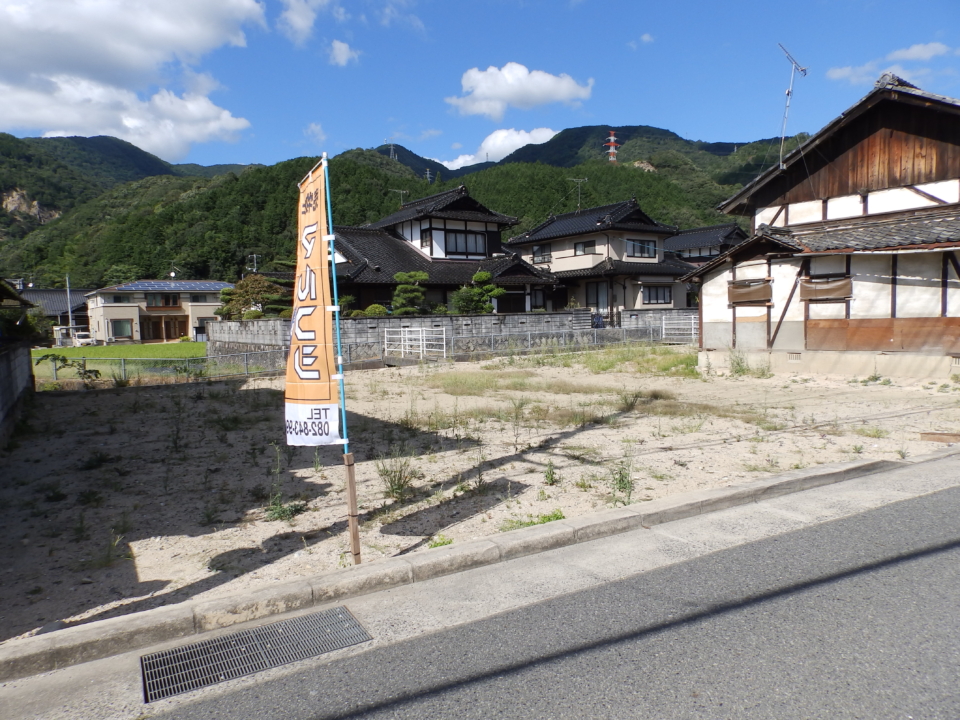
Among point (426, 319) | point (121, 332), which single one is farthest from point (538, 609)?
point (121, 332)

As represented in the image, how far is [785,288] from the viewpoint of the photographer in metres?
16.3

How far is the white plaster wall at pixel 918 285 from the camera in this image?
13852mm

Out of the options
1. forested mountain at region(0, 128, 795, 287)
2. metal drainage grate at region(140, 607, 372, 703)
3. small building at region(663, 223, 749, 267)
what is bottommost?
metal drainage grate at region(140, 607, 372, 703)

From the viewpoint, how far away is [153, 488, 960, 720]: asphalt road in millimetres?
2830

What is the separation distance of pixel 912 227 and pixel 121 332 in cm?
5286

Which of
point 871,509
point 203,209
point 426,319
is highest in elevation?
point 203,209

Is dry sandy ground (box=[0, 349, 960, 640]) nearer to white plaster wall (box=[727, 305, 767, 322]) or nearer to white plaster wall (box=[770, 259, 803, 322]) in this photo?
white plaster wall (box=[770, 259, 803, 322])

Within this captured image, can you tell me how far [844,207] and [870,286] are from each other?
3.24m

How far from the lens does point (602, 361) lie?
65.9 ft

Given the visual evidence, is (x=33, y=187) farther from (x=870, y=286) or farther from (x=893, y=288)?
(x=893, y=288)

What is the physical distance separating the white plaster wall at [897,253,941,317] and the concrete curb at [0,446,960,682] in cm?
1074

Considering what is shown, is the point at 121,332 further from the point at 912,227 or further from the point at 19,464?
the point at 912,227

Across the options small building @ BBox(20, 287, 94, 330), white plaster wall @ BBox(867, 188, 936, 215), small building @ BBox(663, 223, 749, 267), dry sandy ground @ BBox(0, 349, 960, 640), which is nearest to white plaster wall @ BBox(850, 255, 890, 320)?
dry sandy ground @ BBox(0, 349, 960, 640)

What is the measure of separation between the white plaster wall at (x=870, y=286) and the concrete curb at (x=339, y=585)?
10.9 metres
